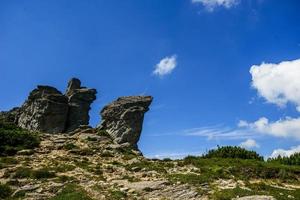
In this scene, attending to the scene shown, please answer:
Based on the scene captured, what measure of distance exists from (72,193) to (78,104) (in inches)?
1809

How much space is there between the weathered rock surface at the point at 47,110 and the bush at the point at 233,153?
1102 inches

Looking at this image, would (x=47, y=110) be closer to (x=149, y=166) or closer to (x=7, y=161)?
(x=7, y=161)

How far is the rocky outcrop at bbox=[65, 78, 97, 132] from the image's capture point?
72.8 meters

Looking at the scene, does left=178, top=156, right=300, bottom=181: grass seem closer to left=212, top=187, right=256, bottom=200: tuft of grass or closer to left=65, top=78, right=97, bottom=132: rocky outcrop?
left=212, top=187, right=256, bottom=200: tuft of grass

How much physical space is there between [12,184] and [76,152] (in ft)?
49.7

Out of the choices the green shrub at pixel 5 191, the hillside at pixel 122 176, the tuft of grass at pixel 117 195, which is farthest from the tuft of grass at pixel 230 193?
the green shrub at pixel 5 191

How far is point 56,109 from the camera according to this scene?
233 ft

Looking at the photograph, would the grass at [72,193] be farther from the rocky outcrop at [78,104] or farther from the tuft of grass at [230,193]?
the rocky outcrop at [78,104]

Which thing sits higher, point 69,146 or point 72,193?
point 69,146

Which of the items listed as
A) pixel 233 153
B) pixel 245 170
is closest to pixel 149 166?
pixel 245 170

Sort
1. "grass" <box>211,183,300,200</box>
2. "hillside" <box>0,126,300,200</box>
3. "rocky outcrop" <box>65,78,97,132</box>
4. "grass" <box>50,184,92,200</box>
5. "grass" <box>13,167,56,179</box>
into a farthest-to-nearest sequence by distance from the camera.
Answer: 1. "rocky outcrop" <box>65,78,97,132</box>
2. "grass" <box>13,167,56,179</box>
3. "hillside" <box>0,126,300,200</box>
4. "grass" <box>50,184,92,200</box>
5. "grass" <box>211,183,300,200</box>

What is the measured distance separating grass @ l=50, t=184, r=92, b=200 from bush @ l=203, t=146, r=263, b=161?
1008 inches

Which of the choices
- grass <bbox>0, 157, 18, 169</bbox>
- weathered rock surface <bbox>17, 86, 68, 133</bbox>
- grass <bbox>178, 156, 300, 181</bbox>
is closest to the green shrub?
grass <bbox>0, 157, 18, 169</bbox>

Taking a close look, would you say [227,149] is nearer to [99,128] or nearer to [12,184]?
[99,128]
